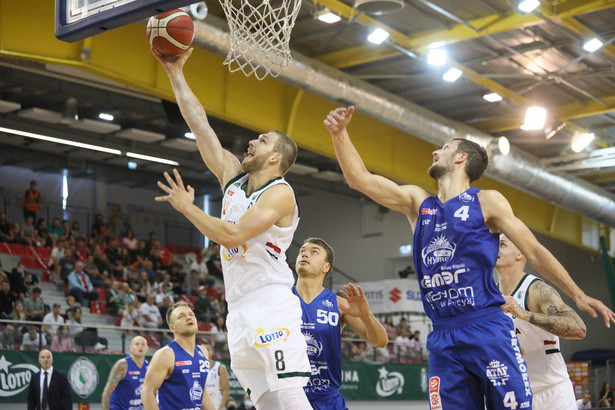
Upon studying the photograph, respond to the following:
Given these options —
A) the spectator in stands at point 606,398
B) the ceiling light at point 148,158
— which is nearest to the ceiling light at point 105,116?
the ceiling light at point 148,158

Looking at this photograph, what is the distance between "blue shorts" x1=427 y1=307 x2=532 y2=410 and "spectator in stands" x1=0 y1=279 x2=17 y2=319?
13849mm

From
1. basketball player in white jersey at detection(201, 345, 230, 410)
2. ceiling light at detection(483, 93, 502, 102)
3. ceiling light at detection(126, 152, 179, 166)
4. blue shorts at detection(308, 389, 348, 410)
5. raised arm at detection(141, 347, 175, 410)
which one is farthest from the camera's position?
ceiling light at detection(126, 152, 179, 166)

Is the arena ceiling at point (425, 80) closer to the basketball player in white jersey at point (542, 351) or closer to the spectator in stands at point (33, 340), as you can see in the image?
the spectator in stands at point (33, 340)

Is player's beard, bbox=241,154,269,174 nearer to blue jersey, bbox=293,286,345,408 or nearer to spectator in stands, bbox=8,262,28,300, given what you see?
blue jersey, bbox=293,286,345,408

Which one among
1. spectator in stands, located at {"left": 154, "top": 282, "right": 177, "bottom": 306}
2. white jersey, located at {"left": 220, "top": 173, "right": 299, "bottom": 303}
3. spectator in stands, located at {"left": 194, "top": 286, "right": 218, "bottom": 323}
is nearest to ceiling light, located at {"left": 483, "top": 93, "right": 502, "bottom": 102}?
spectator in stands, located at {"left": 194, "top": 286, "right": 218, "bottom": 323}

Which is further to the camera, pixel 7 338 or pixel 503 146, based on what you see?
pixel 503 146

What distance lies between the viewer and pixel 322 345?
6527 mm

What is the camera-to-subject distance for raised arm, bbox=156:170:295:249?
4660 mm

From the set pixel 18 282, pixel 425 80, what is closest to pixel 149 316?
pixel 18 282

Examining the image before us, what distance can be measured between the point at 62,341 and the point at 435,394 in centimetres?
1110

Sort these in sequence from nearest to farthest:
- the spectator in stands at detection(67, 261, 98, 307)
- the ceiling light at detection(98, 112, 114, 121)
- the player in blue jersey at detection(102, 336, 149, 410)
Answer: the player in blue jersey at detection(102, 336, 149, 410) < the spectator in stands at detection(67, 261, 98, 307) < the ceiling light at detection(98, 112, 114, 121)

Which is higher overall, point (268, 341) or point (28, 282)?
point (28, 282)

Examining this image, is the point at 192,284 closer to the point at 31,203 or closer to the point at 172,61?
the point at 31,203

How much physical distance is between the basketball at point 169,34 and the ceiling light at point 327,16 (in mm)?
7717
